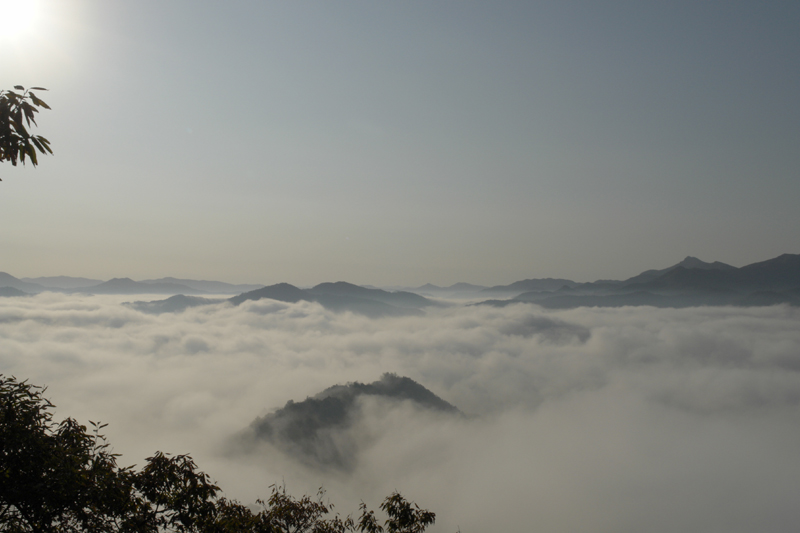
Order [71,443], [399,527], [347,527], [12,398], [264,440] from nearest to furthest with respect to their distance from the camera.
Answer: [12,398] < [71,443] < [399,527] < [347,527] < [264,440]

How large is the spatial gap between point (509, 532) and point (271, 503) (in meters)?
219

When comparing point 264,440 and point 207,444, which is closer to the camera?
point 264,440

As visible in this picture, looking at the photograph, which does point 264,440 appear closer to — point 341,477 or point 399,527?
point 341,477

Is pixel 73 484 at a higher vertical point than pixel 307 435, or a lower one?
higher

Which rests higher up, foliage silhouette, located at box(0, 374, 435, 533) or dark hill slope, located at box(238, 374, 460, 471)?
foliage silhouette, located at box(0, 374, 435, 533)

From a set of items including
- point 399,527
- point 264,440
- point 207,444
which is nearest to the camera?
point 399,527

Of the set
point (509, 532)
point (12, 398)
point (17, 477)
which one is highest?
point (12, 398)

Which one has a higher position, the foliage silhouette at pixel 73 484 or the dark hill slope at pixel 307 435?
the foliage silhouette at pixel 73 484

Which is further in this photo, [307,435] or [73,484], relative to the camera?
[307,435]

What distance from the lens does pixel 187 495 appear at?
11.0 meters

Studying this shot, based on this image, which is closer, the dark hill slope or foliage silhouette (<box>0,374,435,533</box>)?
foliage silhouette (<box>0,374,435,533</box>)

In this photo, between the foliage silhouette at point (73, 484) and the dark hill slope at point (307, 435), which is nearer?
the foliage silhouette at point (73, 484)

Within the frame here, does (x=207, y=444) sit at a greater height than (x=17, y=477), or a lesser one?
lesser

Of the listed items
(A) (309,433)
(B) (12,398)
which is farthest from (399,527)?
(A) (309,433)
